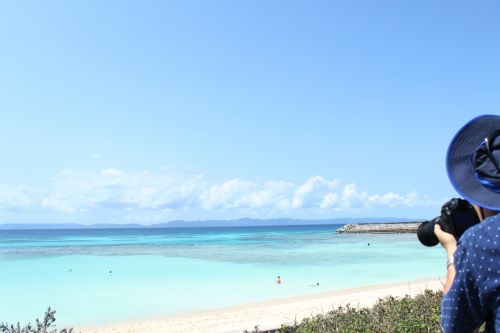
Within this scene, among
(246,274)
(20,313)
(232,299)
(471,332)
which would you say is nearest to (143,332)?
(232,299)

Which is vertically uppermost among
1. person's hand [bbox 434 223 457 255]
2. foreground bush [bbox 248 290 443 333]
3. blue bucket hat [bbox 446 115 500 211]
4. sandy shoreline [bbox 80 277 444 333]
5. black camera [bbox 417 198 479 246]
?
blue bucket hat [bbox 446 115 500 211]

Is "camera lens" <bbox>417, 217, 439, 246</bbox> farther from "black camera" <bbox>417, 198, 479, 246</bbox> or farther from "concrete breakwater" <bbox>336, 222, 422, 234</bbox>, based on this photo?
"concrete breakwater" <bbox>336, 222, 422, 234</bbox>

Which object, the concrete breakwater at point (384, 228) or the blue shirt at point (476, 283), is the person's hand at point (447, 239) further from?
the concrete breakwater at point (384, 228)

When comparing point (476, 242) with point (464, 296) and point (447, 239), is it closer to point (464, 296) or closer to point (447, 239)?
point (464, 296)

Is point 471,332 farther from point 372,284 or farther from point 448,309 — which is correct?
point 372,284

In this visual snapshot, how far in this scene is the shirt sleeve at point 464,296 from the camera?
4.33 feet

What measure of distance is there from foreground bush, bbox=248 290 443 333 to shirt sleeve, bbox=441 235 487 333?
430 centimetres

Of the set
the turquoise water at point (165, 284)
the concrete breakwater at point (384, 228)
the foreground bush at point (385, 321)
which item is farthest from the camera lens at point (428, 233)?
the concrete breakwater at point (384, 228)

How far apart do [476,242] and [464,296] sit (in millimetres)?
166

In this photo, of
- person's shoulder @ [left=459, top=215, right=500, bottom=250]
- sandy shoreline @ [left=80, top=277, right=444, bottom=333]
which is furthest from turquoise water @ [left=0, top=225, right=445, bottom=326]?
person's shoulder @ [left=459, top=215, right=500, bottom=250]

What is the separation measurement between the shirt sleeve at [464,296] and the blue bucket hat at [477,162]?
0.59ft

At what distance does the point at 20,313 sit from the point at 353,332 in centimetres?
1373

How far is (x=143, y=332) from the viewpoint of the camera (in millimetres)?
10883

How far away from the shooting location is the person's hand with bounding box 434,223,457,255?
1.58m
